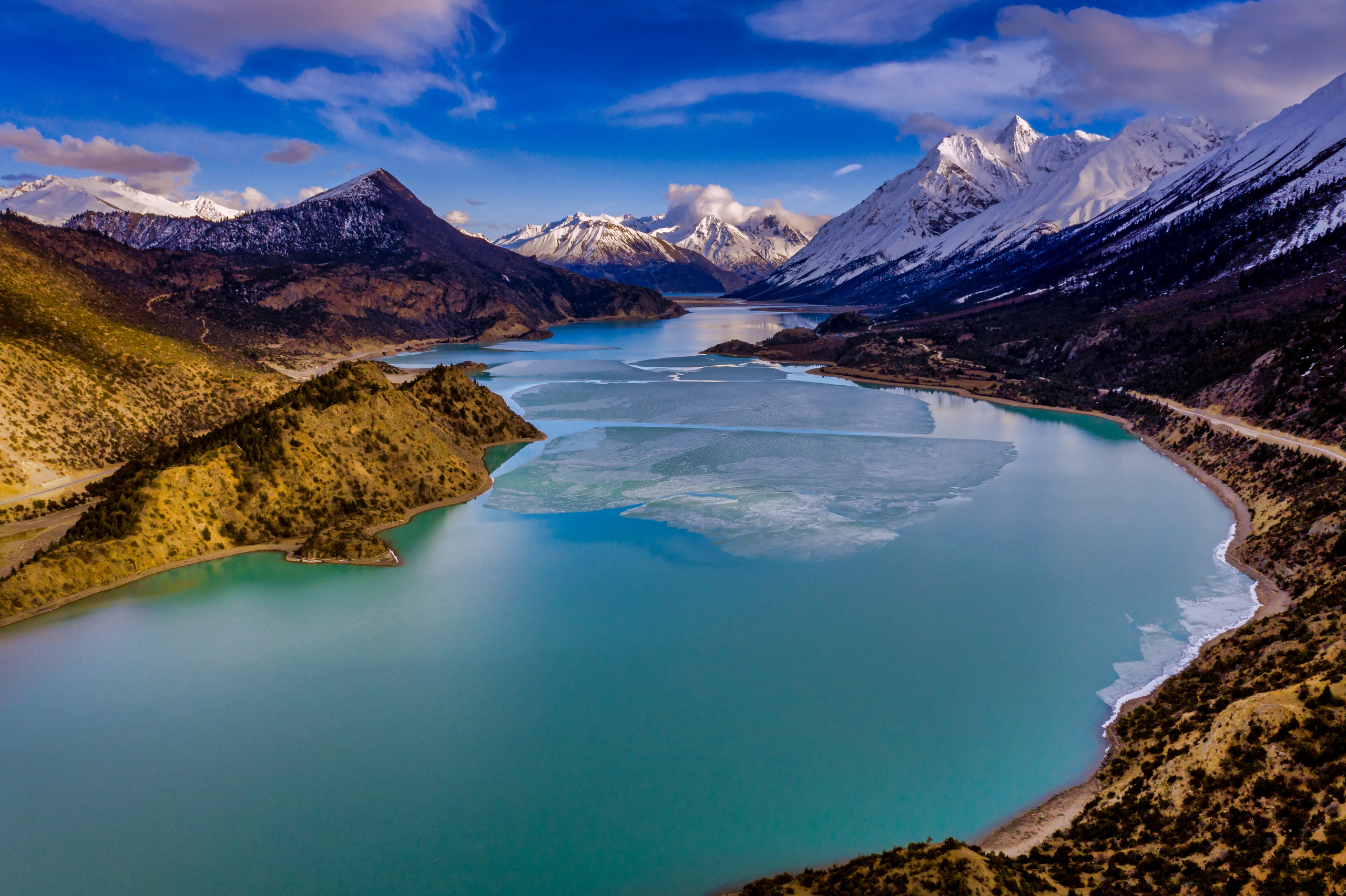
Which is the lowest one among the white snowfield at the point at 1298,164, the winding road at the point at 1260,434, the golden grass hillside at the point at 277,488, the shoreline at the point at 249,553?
the winding road at the point at 1260,434

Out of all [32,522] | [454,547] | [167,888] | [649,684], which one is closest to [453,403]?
[454,547]

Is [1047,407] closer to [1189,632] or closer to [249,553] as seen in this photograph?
[1189,632]

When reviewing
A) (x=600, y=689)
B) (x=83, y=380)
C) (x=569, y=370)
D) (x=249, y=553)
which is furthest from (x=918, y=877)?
(x=569, y=370)

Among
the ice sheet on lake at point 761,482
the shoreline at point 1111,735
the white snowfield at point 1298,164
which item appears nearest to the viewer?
the shoreline at point 1111,735

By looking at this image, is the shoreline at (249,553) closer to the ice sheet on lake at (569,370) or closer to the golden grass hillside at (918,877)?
the golden grass hillside at (918,877)

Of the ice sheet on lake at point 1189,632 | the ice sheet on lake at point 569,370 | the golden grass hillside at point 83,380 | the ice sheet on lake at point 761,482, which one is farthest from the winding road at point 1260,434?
the golden grass hillside at point 83,380

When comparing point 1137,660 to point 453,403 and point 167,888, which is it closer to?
point 167,888
